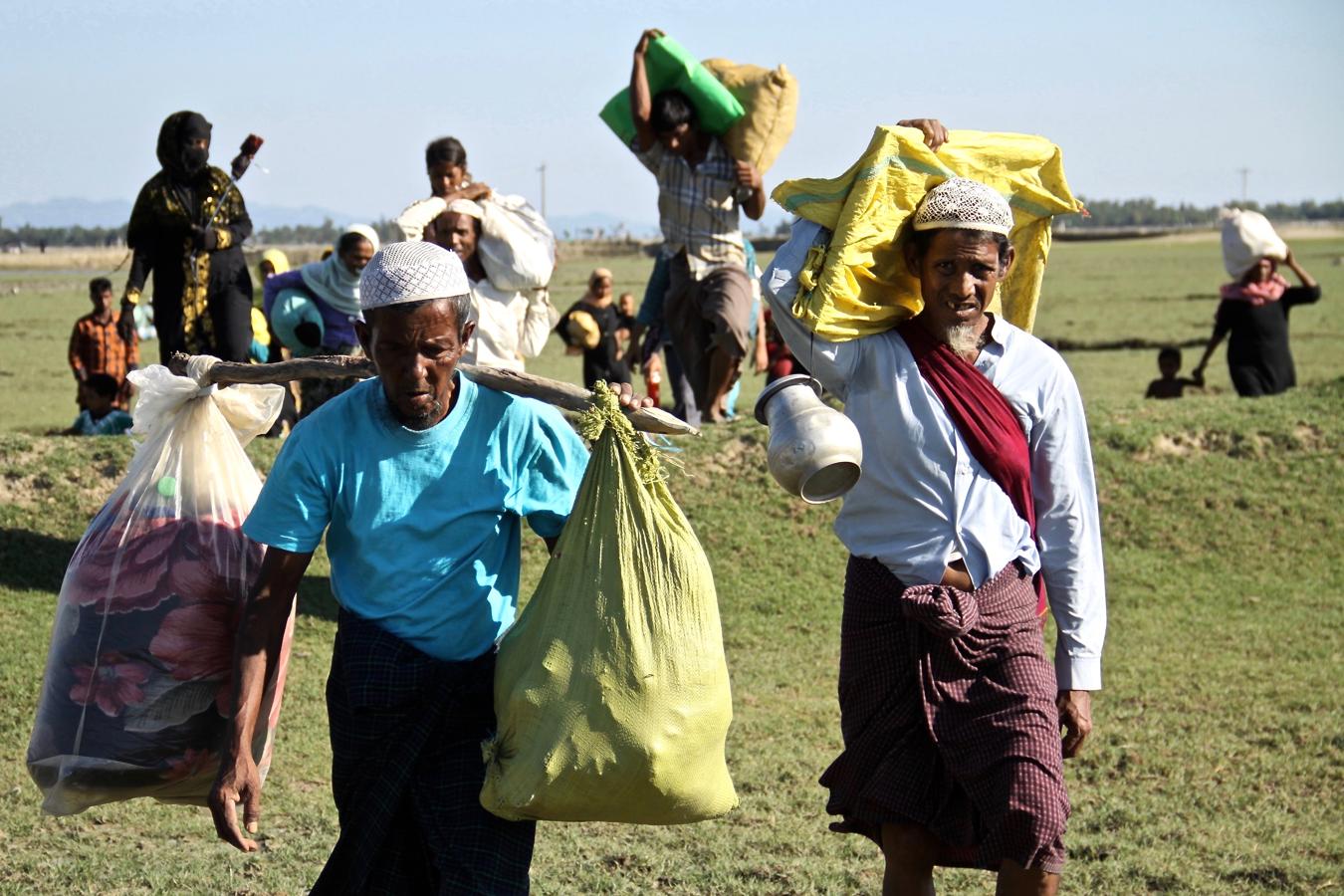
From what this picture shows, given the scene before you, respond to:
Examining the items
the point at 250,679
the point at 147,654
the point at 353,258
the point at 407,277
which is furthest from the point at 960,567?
the point at 353,258

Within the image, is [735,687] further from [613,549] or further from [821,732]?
[613,549]

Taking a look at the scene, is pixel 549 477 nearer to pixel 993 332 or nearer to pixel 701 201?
pixel 993 332

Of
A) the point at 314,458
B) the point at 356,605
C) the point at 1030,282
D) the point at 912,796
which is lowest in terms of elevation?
the point at 912,796

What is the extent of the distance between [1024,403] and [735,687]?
3572 mm

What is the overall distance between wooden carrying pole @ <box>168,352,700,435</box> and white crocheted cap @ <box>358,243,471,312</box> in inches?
7.4

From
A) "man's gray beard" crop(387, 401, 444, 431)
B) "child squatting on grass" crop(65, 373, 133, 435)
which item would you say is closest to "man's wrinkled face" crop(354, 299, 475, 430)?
"man's gray beard" crop(387, 401, 444, 431)

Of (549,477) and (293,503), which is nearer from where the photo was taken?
(293,503)

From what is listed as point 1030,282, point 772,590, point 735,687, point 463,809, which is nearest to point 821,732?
point 735,687

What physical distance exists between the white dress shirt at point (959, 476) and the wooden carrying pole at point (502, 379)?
0.44 meters

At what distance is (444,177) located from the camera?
26.1ft

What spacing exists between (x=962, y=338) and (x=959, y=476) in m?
0.32

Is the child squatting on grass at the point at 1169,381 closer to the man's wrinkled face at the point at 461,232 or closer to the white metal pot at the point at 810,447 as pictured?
the man's wrinkled face at the point at 461,232

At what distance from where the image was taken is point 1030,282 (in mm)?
4152

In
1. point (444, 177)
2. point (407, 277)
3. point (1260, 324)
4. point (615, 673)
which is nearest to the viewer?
point (615, 673)
